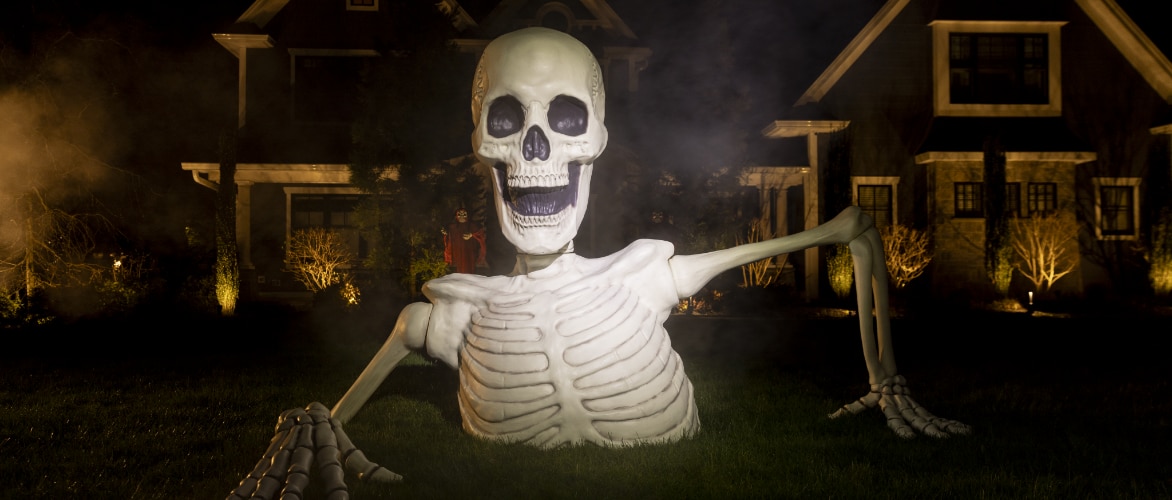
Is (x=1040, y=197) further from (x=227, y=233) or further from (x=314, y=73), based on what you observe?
(x=227, y=233)

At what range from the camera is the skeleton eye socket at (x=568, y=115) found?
3803 mm

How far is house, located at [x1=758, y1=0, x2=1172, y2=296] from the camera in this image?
55.6 feet

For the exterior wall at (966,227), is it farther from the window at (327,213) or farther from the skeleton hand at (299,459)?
the skeleton hand at (299,459)

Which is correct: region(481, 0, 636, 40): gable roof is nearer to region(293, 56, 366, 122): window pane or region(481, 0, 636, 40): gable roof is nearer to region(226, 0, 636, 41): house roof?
region(226, 0, 636, 41): house roof

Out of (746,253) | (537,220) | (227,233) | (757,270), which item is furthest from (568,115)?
(227,233)

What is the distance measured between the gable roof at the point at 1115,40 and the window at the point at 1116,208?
81.2 inches

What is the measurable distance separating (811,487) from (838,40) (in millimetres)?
16984

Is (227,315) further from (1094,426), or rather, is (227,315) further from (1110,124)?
(1110,124)

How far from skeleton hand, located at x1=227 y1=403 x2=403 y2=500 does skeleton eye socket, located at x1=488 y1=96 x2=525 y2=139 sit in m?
1.52

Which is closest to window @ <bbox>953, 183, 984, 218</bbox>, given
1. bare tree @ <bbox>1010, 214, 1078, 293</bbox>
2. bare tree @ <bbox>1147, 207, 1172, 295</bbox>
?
bare tree @ <bbox>1010, 214, 1078, 293</bbox>

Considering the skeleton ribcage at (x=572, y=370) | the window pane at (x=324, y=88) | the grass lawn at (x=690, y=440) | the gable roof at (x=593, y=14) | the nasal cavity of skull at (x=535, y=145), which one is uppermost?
the gable roof at (x=593, y=14)

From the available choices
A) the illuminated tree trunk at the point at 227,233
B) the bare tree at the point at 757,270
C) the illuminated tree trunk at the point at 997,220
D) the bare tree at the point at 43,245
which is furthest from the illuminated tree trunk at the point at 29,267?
the illuminated tree trunk at the point at 997,220

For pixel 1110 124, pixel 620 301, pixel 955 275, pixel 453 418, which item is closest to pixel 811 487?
pixel 620 301

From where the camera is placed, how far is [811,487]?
3.27 metres
